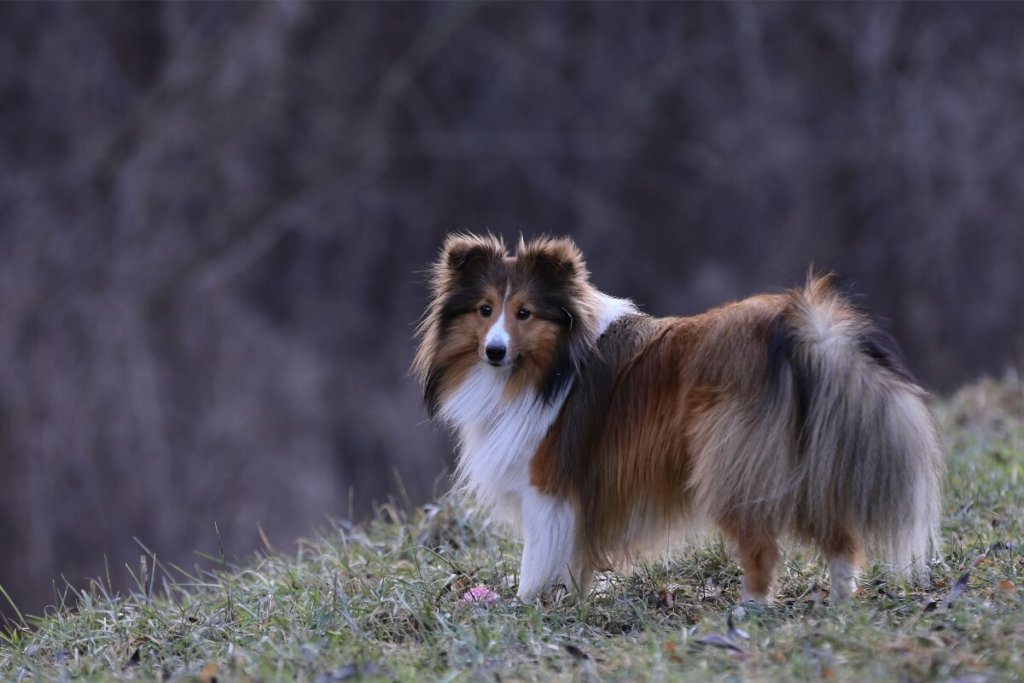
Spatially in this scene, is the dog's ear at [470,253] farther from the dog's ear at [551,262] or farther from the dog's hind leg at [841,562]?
the dog's hind leg at [841,562]

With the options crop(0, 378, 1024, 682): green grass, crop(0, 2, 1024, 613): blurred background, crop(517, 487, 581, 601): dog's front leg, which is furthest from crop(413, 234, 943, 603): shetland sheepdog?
crop(0, 2, 1024, 613): blurred background

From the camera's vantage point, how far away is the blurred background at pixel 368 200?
1453 centimetres

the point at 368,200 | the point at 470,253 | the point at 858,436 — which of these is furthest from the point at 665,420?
the point at 368,200

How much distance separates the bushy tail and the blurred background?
935 cm

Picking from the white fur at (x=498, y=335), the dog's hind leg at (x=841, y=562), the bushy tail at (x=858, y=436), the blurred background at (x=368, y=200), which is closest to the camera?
the bushy tail at (x=858, y=436)

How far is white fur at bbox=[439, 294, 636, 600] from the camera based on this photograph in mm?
6027

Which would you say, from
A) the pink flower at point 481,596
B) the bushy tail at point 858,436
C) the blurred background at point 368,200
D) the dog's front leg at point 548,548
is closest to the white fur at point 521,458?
the dog's front leg at point 548,548

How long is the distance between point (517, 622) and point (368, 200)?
12952 mm

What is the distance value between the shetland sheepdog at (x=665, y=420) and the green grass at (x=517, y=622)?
10.7 inches

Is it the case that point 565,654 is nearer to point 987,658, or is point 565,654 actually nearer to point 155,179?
point 987,658

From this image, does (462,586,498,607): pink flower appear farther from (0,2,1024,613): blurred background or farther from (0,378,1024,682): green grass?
(0,2,1024,613): blurred background

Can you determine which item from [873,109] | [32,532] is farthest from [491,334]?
[873,109]

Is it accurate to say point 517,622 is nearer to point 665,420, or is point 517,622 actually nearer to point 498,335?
point 665,420

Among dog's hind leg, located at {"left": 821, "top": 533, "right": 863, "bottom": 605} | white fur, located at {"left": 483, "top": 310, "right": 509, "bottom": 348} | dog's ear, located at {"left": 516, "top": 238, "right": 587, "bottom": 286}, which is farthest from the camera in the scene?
dog's ear, located at {"left": 516, "top": 238, "right": 587, "bottom": 286}
